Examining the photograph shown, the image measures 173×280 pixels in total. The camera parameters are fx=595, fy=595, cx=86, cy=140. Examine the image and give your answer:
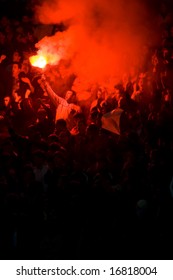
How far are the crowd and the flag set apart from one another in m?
0.10

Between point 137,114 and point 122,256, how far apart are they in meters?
3.45

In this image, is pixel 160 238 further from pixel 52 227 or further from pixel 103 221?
pixel 52 227

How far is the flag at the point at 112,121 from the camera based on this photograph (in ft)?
30.2

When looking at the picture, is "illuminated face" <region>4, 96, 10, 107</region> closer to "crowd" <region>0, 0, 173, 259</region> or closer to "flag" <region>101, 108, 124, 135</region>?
"crowd" <region>0, 0, 173, 259</region>

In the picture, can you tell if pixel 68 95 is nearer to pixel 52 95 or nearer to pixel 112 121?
pixel 52 95

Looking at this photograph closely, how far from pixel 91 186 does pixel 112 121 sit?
2.56m

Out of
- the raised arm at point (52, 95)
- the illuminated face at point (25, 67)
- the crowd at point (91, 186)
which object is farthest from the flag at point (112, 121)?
the illuminated face at point (25, 67)

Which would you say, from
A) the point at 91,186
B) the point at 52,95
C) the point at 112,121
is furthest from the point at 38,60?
the point at 91,186

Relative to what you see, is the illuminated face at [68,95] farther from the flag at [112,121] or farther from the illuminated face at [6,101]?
the flag at [112,121]

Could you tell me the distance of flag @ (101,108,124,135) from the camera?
922 centimetres

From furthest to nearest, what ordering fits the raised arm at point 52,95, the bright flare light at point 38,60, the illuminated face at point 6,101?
the bright flare light at point 38,60, the illuminated face at point 6,101, the raised arm at point 52,95

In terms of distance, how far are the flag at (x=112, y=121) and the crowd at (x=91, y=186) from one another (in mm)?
95

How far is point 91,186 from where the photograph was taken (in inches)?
273

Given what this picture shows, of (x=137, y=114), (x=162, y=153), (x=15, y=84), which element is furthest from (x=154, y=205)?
(x=15, y=84)
